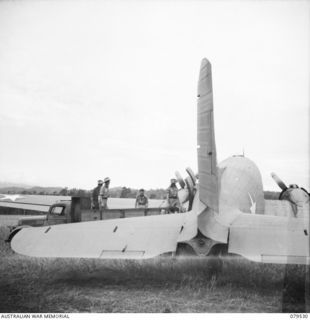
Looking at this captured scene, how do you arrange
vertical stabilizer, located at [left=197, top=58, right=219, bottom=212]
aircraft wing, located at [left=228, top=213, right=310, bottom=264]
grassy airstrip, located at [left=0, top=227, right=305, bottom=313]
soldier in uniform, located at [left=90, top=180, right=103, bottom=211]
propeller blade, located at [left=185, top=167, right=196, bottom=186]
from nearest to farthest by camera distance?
1. vertical stabilizer, located at [left=197, top=58, right=219, bottom=212]
2. grassy airstrip, located at [left=0, top=227, right=305, bottom=313]
3. aircraft wing, located at [left=228, top=213, right=310, bottom=264]
4. propeller blade, located at [left=185, top=167, right=196, bottom=186]
5. soldier in uniform, located at [left=90, top=180, right=103, bottom=211]

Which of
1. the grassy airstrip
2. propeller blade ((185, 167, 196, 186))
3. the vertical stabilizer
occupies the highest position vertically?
the vertical stabilizer

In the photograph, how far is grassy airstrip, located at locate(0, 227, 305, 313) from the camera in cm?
529

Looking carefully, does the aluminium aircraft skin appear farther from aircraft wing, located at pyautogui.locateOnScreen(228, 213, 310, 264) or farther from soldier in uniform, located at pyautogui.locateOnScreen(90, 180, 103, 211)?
soldier in uniform, located at pyautogui.locateOnScreen(90, 180, 103, 211)

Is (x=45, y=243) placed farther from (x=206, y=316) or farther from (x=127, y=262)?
(x=206, y=316)

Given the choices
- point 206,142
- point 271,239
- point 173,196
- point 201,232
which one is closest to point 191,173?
point 173,196

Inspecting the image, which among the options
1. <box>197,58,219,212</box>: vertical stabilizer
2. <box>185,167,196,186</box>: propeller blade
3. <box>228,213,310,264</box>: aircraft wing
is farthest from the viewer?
<box>185,167,196,186</box>: propeller blade

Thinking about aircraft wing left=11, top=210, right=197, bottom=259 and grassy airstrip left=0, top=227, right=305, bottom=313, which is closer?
grassy airstrip left=0, top=227, right=305, bottom=313

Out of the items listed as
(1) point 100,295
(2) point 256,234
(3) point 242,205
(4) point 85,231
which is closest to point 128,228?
(4) point 85,231

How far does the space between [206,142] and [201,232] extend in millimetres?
1619

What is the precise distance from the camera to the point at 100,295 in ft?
19.2

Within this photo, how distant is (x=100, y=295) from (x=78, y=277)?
4.62 ft

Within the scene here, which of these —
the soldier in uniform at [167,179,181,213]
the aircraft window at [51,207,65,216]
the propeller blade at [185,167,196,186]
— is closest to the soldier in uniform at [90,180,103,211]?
the aircraft window at [51,207,65,216]

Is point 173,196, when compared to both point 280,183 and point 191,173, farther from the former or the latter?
point 280,183

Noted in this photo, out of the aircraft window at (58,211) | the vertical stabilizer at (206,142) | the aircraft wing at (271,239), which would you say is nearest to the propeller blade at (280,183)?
the aircraft wing at (271,239)
